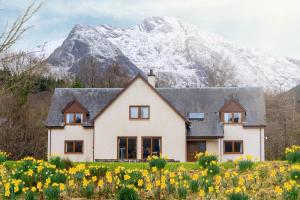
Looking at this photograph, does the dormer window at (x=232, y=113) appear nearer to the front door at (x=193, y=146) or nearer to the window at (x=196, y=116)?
the window at (x=196, y=116)

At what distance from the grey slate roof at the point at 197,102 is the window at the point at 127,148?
3.06 m

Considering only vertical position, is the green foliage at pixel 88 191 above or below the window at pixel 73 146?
below

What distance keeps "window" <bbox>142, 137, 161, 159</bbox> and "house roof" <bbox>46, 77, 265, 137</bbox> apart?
226 centimetres

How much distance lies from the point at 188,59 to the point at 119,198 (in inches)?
5575

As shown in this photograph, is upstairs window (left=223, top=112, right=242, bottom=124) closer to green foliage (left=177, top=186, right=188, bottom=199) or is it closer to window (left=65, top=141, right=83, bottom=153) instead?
window (left=65, top=141, right=83, bottom=153)

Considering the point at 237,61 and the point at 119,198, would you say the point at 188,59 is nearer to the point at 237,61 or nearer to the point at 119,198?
the point at 237,61

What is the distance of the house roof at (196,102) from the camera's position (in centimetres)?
3722

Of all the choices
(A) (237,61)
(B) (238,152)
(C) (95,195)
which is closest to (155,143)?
(B) (238,152)

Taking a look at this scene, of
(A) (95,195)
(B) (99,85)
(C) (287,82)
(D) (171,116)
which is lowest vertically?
(A) (95,195)

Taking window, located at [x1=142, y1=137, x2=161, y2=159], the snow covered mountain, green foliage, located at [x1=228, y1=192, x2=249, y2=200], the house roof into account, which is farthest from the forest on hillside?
the snow covered mountain

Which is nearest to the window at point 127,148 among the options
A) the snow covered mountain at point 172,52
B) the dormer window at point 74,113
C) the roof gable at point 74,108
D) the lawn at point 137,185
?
the dormer window at point 74,113

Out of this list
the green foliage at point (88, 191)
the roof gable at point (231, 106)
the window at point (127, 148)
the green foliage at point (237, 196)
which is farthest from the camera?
the roof gable at point (231, 106)

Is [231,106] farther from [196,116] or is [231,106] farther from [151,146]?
[151,146]

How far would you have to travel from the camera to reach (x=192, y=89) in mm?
39750
